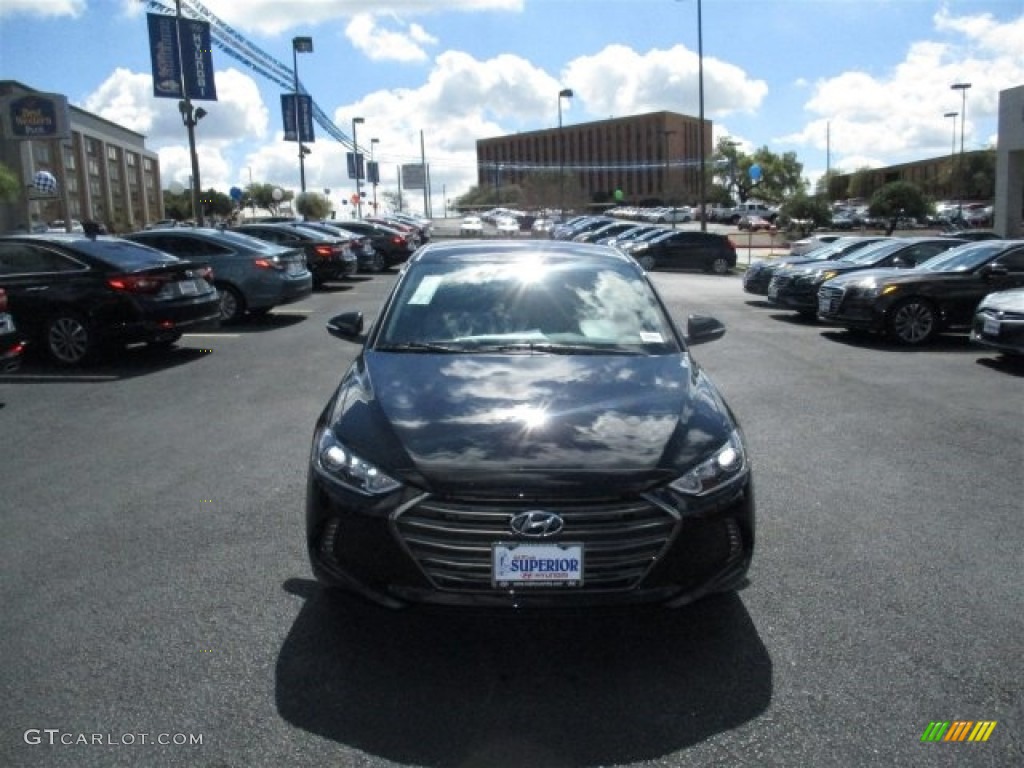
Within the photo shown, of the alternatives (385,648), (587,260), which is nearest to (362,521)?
(385,648)

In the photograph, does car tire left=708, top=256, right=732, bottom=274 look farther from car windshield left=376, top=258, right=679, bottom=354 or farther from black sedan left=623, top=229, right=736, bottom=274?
car windshield left=376, top=258, right=679, bottom=354

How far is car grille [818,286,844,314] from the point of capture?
42.4ft

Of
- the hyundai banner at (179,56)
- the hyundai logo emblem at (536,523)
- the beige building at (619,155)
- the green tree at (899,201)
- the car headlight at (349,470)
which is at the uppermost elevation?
the beige building at (619,155)

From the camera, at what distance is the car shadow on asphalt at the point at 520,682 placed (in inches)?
114

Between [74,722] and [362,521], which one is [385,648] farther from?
[74,722]

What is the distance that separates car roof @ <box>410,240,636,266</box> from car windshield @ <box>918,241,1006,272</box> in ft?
29.2

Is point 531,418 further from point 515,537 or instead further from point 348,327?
point 348,327

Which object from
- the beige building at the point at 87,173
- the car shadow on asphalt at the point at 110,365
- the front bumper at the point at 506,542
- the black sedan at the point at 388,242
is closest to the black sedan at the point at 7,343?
the car shadow on asphalt at the point at 110,365

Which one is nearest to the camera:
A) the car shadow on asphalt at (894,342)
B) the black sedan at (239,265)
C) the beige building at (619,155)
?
the car shadow on asphalt at (894,342)

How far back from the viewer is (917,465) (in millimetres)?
6180

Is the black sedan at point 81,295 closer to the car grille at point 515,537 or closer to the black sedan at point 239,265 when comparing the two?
the black sedan at point 239,265

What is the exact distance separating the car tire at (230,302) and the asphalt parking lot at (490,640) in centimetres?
795

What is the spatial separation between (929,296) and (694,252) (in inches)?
673

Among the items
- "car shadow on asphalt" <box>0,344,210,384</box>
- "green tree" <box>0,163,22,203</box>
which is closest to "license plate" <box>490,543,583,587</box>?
"car shadow on asphalt" <box>0,344,210,384</box>
